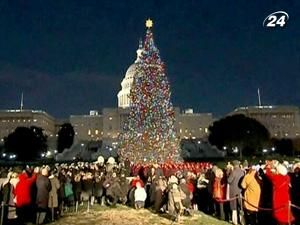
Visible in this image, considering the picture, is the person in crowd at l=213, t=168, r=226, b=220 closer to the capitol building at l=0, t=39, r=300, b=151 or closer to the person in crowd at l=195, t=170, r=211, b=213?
the person in crowd at l=195, t=170, r=211, b=213

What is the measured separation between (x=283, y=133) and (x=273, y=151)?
3688 centimetres

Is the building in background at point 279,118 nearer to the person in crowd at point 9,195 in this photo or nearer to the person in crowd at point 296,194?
the person in crowd at point 9,195

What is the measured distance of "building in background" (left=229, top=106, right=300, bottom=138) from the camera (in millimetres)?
130625

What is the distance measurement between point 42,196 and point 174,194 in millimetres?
4458

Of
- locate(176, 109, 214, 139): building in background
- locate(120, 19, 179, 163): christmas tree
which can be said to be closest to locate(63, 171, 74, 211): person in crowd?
locate(120, 19, 179, 163): christmas tree

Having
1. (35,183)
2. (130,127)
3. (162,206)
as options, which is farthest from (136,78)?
(35,183)

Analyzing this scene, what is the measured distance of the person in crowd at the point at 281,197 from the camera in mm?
9773

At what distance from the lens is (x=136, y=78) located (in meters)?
35.0

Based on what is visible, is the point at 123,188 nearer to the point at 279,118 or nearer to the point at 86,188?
the point at 86,188

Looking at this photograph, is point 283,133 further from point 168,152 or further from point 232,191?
point 232,191

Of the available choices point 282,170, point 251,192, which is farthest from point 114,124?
point 282,170

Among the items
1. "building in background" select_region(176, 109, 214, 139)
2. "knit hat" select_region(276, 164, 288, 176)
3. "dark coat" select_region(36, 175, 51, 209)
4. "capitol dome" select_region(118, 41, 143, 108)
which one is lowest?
"dark coat" select_region(36, 175, 51, 209)

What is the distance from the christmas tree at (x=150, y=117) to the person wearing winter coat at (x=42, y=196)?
19759 millimetres

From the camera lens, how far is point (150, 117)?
3397cm
